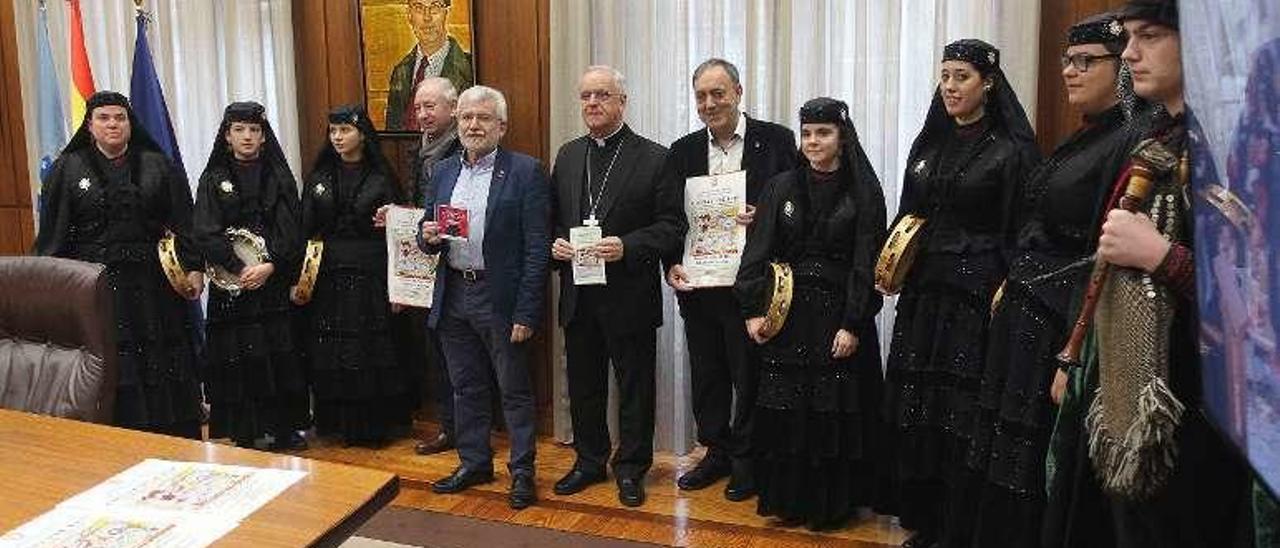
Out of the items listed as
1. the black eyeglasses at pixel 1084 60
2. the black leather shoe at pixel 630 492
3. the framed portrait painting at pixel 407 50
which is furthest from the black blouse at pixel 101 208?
the black eyeglasses at pixel 1084 60

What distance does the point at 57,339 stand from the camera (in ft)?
7.30

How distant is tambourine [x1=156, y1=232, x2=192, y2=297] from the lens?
144 inches

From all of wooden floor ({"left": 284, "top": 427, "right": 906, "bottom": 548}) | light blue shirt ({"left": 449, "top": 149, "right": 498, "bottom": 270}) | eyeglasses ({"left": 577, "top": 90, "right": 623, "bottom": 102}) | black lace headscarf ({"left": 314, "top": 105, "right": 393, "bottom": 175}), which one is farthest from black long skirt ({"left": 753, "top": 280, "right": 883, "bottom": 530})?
black lace headscarf ({"left": 314, "top": 105, "right": 393, "bottom": 175})

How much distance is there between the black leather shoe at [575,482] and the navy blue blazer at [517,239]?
0.61 meters

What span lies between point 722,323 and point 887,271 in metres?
0.83

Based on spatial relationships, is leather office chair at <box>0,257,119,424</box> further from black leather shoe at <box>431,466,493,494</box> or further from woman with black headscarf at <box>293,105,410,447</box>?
woman with black headscarf at <box>293,105,410,447</box>

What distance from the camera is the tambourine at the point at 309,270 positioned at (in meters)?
3.93

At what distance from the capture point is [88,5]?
4.96 meters

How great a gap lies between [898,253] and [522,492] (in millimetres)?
1575

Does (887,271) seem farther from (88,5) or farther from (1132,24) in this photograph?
(88,5)

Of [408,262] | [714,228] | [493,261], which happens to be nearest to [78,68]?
[408,262]

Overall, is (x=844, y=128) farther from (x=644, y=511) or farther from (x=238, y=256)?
(x=238, y=256)

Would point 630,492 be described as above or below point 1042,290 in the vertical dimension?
below

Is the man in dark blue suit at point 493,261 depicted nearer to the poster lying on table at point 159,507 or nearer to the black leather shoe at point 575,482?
the black leather shoe at point 575,482
